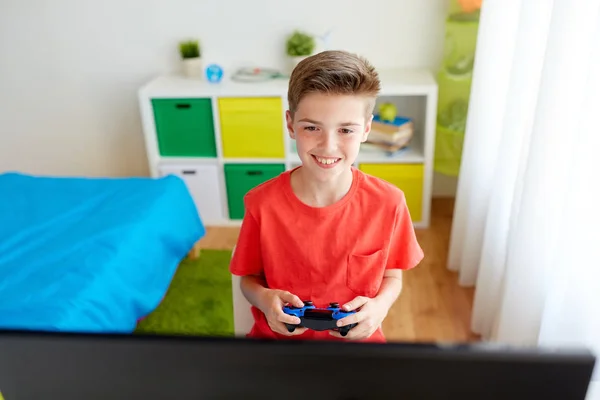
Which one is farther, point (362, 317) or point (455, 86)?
point (455, 86)

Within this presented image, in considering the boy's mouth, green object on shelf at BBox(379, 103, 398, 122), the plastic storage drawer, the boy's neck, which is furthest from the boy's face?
the plastic storage drawer

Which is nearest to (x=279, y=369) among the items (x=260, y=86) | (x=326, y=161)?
(x=326, y=161)

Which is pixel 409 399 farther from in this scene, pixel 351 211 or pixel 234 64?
pixel 234 64

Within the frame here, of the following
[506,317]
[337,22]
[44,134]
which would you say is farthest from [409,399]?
[44,134]

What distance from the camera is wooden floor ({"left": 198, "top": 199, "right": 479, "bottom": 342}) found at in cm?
221

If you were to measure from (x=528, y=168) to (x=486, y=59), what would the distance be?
0.71 m

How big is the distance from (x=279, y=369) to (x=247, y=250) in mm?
709

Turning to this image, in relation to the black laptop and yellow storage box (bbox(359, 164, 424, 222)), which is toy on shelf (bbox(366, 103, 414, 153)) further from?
the black laptop

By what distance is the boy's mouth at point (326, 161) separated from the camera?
40.4 inches

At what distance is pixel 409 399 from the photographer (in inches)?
21.3

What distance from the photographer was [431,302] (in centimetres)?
239

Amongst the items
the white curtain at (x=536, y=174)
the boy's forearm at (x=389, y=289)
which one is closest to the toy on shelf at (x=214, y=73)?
the white curtain at (x=536, y=174)

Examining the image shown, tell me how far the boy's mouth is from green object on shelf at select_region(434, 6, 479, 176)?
74.4 inches

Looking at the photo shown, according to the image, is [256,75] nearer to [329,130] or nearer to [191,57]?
[191,57]
